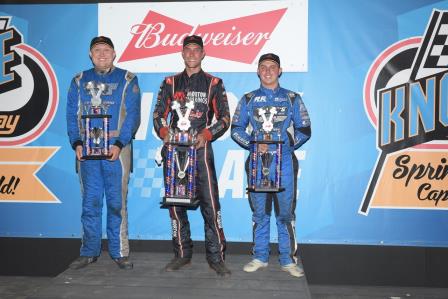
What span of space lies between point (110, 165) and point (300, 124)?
5.35 ft

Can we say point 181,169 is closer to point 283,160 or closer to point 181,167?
point 181,167

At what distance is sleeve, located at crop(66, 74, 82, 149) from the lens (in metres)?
3.71

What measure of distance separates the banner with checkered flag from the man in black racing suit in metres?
1.84

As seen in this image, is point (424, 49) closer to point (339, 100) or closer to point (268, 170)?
point (339, 100)

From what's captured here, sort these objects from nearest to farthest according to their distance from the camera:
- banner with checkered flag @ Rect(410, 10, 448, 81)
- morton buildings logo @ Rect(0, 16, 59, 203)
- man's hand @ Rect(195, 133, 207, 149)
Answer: man's hand @ Rect(195, 133, 207, 149) → banner with checkered flag @ Rect(410, 10, 448, 81) → morton buildings logo @ Rect(0, 16, 59, 203)

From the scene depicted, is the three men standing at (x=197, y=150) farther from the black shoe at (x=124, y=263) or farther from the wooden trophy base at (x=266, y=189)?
the wooden trophy base at (x=266, y=189)

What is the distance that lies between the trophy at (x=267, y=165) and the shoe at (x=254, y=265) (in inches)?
24.9

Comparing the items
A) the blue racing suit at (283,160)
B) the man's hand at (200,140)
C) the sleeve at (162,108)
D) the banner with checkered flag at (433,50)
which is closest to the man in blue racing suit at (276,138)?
the blue racing suit at (283,160)

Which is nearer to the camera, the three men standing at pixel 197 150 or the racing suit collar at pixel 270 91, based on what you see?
the three men standing at pixel 197 150

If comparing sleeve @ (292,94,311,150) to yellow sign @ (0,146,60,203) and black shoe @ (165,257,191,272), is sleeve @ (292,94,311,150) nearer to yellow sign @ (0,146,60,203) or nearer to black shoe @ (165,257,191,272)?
black shoe @ (165,257,191,272)

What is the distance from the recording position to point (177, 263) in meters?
3.69

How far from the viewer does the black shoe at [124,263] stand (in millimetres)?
3672

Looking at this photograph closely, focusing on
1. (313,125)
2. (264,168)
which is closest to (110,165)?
(264,168)

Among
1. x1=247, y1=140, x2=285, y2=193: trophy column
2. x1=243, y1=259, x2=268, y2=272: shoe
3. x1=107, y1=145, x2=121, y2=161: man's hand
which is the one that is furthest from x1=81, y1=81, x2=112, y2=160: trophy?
x1=243, y1=259, x2=268, y2=272: shoe
